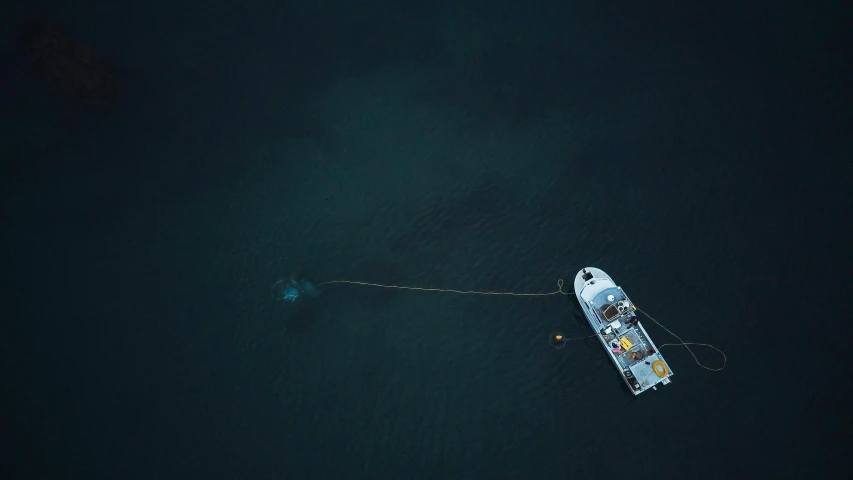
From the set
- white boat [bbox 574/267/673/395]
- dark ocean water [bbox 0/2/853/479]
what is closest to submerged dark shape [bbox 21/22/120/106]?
dark ocean water [bbox 0/2/853/479]

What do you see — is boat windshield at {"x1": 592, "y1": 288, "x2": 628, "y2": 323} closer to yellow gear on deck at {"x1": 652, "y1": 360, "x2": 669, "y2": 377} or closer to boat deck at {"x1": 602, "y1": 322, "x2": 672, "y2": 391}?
boat deck at {"x1": 602, "y1": 322, "x2": 672, "y2": 391}

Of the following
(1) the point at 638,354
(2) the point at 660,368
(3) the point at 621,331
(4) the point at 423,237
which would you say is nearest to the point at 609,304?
(3) the point at 621,331

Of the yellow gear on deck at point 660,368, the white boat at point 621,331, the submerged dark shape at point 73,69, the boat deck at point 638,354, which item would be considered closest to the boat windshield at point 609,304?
the white boat at point 621,331

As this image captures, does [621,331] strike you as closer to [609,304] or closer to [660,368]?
[609,304]

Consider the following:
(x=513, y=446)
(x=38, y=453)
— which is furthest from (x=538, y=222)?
(x=38, y=453)

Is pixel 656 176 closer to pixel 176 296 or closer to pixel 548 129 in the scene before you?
pixel 548 129

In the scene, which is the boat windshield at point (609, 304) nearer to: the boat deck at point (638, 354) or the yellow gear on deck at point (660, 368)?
the boat deck at point (638, 354)

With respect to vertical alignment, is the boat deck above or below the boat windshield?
below
